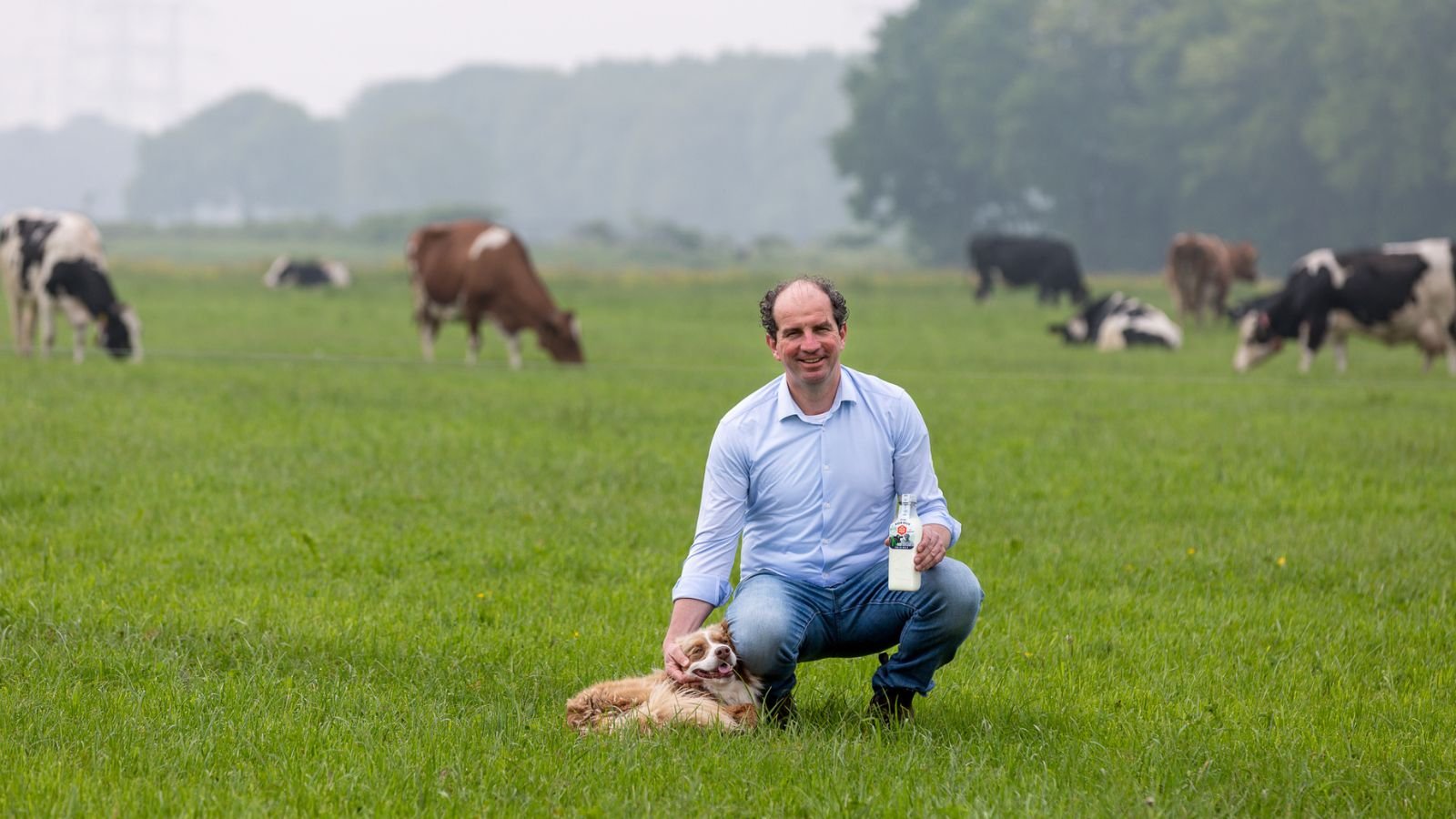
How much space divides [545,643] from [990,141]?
7885 cm

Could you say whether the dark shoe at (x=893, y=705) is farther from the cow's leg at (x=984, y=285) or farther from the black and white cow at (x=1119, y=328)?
the cow's leg at (x=984, y=285)

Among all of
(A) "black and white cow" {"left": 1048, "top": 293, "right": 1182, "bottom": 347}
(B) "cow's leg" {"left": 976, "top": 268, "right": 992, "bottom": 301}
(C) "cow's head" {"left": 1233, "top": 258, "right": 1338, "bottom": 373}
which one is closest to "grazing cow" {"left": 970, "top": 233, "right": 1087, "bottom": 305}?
(B) "cow's leg" {"left": 976, "top": 268, "right": 992, "bottom": 301}

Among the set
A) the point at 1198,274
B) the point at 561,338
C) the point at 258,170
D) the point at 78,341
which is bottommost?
the point at 78,341

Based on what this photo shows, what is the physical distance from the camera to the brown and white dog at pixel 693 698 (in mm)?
5824

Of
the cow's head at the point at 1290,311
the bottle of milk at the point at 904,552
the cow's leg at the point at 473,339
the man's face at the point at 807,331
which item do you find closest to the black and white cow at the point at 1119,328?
the cow's head at the point at 1290,311

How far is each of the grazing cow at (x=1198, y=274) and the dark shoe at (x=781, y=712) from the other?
111 feet

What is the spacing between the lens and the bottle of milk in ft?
18.5

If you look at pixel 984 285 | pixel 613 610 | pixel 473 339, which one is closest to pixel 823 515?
pixel 613 610

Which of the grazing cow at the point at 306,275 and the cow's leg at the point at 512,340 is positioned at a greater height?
the cow's leg at the point at 512,340

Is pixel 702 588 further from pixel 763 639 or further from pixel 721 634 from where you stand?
pixel 763 639

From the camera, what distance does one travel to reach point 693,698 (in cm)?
592

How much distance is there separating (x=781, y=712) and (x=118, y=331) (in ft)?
60.0

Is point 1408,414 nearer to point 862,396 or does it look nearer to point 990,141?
point 862,396

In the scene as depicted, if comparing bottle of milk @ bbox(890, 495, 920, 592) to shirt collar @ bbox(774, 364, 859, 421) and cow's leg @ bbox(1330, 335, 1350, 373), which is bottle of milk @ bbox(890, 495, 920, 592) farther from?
cow's leg @ bbox(1330, 335, 1350, 373)
